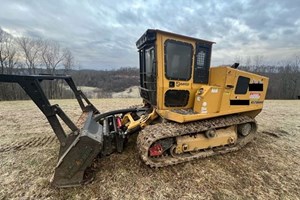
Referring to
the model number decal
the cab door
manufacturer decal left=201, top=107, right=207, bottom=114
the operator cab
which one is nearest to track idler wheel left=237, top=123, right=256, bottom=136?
the model number decal

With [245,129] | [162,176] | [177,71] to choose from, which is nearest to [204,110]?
[177,71]

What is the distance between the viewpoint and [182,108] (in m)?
4.56

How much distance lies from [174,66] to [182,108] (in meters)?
1.03

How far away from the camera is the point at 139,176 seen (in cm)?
365

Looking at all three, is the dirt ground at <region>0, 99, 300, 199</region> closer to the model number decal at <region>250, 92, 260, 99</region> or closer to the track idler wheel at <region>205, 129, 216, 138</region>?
the track idler wheel at <region>205, 129, 216, 138</region>

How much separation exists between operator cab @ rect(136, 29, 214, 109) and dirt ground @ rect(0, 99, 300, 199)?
1478 millimetres

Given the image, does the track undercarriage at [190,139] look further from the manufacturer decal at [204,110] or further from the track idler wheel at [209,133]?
the manufacturer decal at [204,110]

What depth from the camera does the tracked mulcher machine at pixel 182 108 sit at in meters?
3.88

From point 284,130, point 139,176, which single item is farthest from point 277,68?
point 139,176

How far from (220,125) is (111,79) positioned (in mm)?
43111

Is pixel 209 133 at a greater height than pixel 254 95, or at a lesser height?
lesser

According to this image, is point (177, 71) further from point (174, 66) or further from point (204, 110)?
point (204, 110)

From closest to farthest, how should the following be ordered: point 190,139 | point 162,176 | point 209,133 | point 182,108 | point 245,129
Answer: point 162,176, point 190,139, point 209,133, point 182,108, point 245,129

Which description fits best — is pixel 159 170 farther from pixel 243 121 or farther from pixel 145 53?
pixel 145 53
